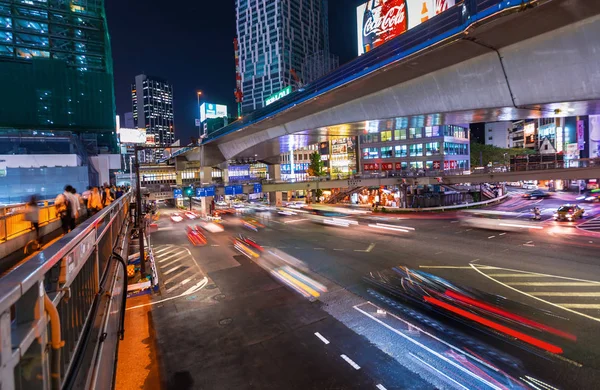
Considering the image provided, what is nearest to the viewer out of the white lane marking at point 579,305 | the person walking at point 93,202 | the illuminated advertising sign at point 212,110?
the white lane marking at point 579,305

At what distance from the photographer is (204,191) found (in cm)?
4053

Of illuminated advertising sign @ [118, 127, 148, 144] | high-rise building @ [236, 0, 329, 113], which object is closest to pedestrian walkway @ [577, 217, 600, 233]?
illuminated advertising sign @ [118, 127, 148, 144]

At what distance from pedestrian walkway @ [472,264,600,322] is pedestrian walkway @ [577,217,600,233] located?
16466mm

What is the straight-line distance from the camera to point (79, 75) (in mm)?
55625

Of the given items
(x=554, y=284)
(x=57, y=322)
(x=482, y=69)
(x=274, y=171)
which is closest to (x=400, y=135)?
(x=274, y=171)

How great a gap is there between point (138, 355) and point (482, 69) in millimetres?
18967

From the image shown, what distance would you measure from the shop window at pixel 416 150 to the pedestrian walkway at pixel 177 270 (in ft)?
186

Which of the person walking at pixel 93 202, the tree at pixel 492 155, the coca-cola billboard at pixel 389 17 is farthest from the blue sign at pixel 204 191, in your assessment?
the tree at pixel 492 155

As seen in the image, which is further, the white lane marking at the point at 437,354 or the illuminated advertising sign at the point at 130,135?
the illuminated advertising sign at the point at 130,135

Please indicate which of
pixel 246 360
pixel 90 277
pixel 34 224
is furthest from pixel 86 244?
pixel 34 224

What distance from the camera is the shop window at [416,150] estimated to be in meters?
68.8

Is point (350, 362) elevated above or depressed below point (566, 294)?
below

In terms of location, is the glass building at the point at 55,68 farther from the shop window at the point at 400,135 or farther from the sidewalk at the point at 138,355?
the shop window at the point at 400,135

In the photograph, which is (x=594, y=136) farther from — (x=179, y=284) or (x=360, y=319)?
(x=179, y=284)
